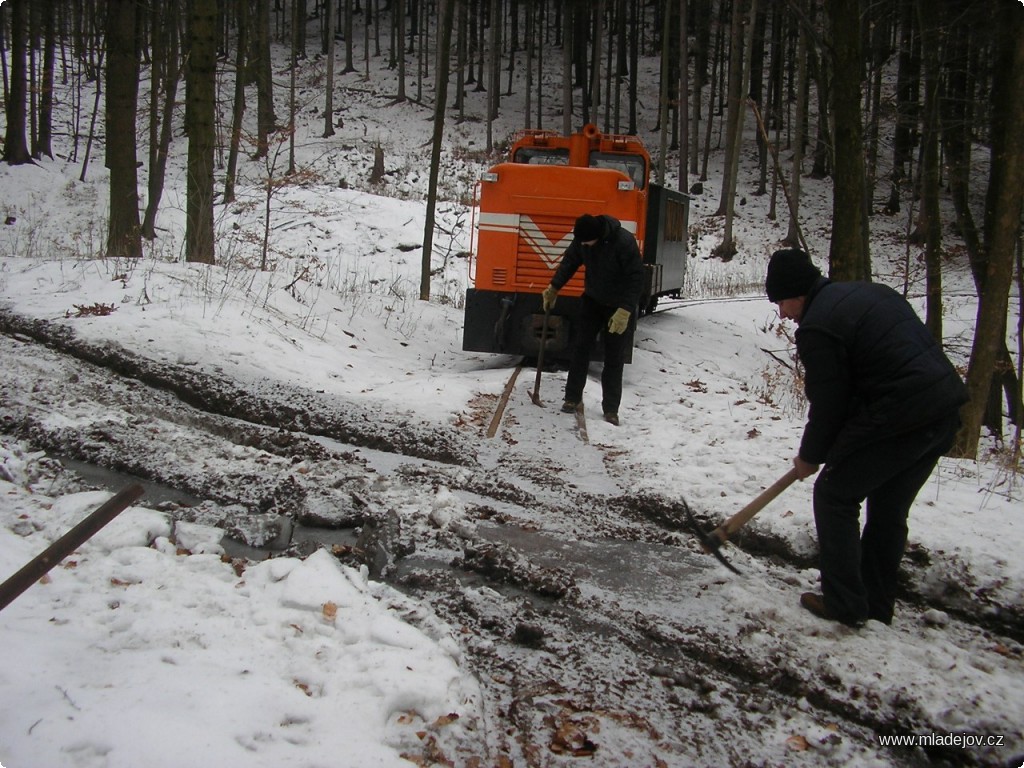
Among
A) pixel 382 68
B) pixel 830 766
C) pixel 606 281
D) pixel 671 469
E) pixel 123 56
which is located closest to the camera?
pixel 830 766

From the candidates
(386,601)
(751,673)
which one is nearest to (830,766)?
(751,673)

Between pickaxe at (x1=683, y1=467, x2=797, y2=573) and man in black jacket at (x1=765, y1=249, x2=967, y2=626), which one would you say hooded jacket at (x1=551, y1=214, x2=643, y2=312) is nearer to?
pickaxe at (x1=683, y1=467, x2=797, y2=573)

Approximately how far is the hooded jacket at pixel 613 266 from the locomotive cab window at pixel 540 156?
10.8 feet

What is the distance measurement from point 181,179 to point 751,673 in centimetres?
3189

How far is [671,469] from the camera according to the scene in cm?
606

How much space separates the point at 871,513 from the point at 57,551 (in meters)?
3.51

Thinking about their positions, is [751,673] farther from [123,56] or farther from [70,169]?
[70,169]

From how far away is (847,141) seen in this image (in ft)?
28.5

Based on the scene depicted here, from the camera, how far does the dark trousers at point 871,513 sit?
3666mm

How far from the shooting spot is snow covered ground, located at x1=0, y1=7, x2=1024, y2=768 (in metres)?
2.82

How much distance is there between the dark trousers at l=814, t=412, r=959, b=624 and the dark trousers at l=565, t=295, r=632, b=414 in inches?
150

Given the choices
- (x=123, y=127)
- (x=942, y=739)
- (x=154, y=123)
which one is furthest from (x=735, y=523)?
(x=154, y=123)

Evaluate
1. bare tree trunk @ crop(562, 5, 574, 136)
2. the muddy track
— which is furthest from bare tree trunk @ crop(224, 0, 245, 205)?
bare tree trunk @ crop(562, 5, 574, 136)

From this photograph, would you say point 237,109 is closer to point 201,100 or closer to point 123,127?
point 123,127
